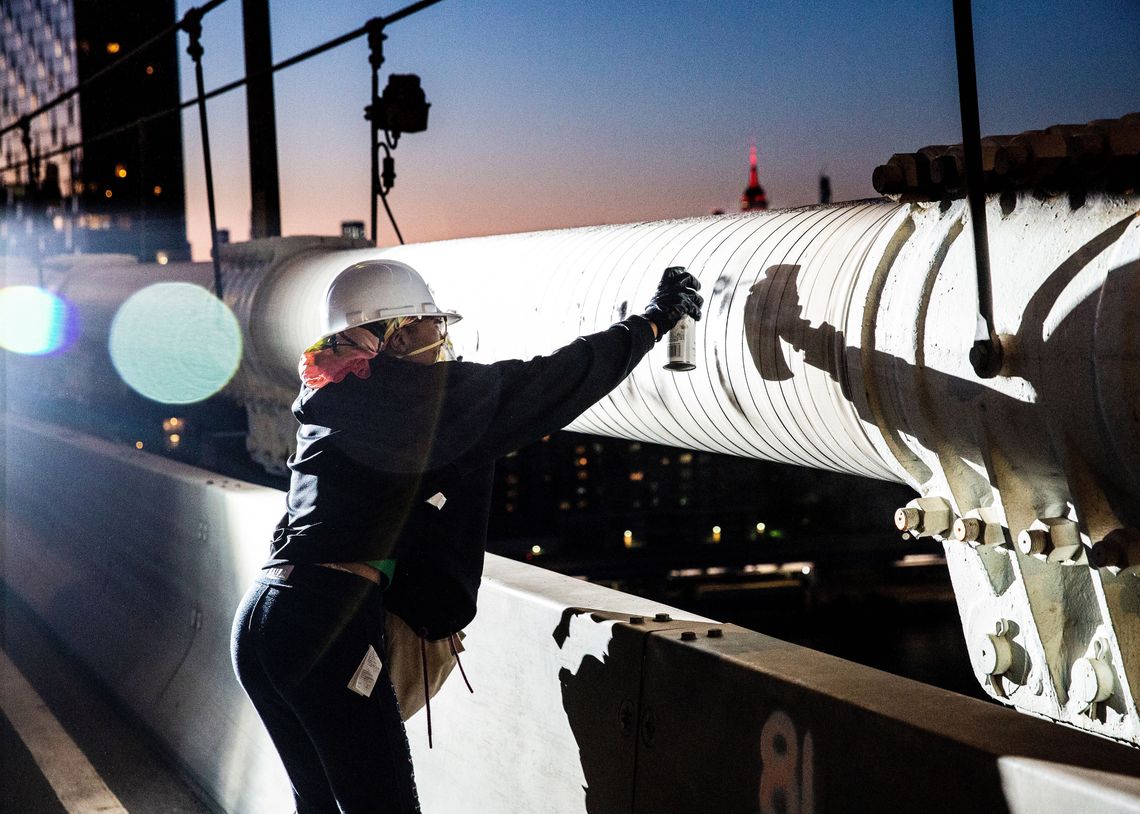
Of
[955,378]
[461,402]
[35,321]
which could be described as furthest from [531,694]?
[35,321]

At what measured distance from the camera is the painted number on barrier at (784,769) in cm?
261

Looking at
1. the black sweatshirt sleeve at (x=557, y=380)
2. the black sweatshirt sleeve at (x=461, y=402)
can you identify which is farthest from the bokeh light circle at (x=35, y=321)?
the black sweatshirt sleeve at (x=557, y=380)

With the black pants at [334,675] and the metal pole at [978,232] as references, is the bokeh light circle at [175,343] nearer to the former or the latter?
the black pants at [334,675]

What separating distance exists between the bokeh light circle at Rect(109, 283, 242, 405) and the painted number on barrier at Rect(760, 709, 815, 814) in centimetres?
647

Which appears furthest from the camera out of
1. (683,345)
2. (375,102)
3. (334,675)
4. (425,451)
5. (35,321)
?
(35,321)

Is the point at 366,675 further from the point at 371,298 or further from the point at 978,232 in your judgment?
the point at 978,232

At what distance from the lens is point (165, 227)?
20219 millimetres

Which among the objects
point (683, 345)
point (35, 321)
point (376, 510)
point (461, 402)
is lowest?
point (376, 510)

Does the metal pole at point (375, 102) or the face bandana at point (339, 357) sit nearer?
the face bandana at point (339, 357)

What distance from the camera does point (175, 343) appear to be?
31.7ft

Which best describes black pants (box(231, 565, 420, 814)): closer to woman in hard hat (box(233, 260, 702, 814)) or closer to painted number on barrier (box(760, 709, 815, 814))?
woman in hard hat (box(233, 260, 702, 814))

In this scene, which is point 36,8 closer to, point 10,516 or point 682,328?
point 10,516

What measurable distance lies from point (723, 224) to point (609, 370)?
0.86 m

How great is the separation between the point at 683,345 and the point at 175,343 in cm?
674
